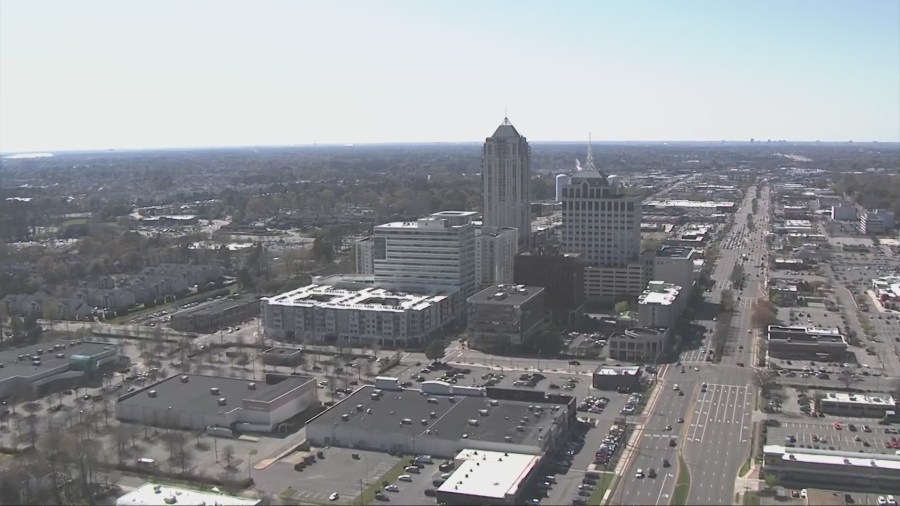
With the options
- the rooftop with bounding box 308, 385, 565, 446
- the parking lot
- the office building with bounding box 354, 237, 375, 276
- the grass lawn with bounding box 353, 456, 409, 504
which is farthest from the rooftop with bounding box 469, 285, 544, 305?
the grass lawn with bounding box 353, 456, 409, 504

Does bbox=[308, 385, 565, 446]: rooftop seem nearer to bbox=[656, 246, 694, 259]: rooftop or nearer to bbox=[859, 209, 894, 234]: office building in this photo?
bbox=[656, 246, 694, 259]: rooftop

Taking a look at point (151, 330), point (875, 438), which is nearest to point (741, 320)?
point (875, 438)

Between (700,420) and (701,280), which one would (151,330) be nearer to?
(700,420)

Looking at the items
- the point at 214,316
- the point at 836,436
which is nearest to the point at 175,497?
the point at 836,436

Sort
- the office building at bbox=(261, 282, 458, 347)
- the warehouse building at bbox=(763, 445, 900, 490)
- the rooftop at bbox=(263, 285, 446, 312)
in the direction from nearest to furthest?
the warehouse building at bbox=(763, 445, 900, 490)
the office building at bbox=(261, 282, 458, 347)
the rooftop at bbox=(263, 285, 446, 312)

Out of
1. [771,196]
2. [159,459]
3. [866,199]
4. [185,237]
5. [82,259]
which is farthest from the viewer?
[771,196]

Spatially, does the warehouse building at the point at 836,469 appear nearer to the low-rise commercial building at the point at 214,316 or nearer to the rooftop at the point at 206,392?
the rooftop at the point at 206,392
